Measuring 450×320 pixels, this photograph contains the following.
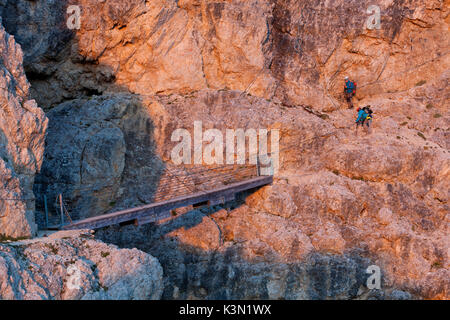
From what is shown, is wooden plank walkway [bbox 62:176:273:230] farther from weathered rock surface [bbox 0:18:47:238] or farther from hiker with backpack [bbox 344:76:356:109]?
hiker with backpack [bbox 344:76:356:109]

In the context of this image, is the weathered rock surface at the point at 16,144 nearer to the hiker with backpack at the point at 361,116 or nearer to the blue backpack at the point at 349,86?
the hiker with backpack at the point at 361,116

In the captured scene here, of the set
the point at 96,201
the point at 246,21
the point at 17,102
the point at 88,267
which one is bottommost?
the point at 88,267

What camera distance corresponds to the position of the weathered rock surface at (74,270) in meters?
12.9

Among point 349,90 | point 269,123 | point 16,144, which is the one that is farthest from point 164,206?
point 349,90

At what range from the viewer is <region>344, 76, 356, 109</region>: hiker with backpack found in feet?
90.0

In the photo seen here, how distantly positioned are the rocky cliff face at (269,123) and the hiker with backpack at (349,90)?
0.46 m

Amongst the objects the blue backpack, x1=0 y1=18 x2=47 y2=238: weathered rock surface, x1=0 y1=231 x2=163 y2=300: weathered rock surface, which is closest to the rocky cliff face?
the blue backpack

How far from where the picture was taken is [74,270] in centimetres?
1402

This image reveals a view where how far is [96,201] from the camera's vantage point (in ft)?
71.7

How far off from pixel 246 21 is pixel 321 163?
8007 millimetres

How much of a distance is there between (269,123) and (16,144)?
12485 millimetres

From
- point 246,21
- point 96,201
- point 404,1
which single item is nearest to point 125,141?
point 96,201

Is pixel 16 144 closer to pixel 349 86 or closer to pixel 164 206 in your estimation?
pixel 164 206

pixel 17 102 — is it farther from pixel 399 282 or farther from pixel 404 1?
pixel 404 1
